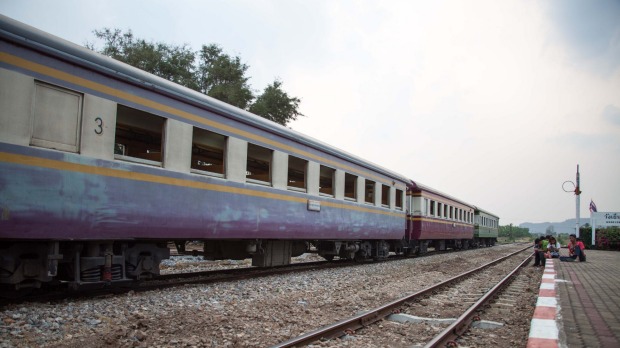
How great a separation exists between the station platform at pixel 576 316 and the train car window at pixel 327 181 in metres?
5.13

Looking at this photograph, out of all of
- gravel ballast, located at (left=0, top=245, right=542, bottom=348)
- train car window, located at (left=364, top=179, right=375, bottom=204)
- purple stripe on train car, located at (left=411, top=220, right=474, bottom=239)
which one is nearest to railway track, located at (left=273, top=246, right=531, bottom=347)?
gravel ballast, located at (left=0, top=245, right=542, bottom=348)

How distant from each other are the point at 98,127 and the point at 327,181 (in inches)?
254

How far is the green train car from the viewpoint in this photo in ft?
101

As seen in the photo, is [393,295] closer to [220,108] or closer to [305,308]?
[305,308]

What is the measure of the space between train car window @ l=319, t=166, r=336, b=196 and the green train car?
72.4 ft

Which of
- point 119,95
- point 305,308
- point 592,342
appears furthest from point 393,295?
point 119,95

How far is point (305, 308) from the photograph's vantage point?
6047mm

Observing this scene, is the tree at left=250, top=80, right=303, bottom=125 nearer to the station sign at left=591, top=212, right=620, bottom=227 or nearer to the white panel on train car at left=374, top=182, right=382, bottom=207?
the white panel on train car at left=374, top=182, right=382, bottom=207

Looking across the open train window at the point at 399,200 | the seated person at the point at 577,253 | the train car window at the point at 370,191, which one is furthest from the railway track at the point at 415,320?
the seated person at the point at 577,253

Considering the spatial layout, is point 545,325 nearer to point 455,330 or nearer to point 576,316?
point 576,316

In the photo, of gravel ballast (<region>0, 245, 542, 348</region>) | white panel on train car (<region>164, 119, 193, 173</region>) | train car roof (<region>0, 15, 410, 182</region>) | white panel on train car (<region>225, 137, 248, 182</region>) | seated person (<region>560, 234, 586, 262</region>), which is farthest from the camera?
seated person (<region>560, 234, 586, 262</region>)

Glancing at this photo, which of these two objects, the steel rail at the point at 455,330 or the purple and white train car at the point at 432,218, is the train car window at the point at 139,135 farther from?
the purple and white train car at the point at 432,218

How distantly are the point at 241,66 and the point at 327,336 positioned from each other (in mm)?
29272

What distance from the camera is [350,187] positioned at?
1172 centimetres
